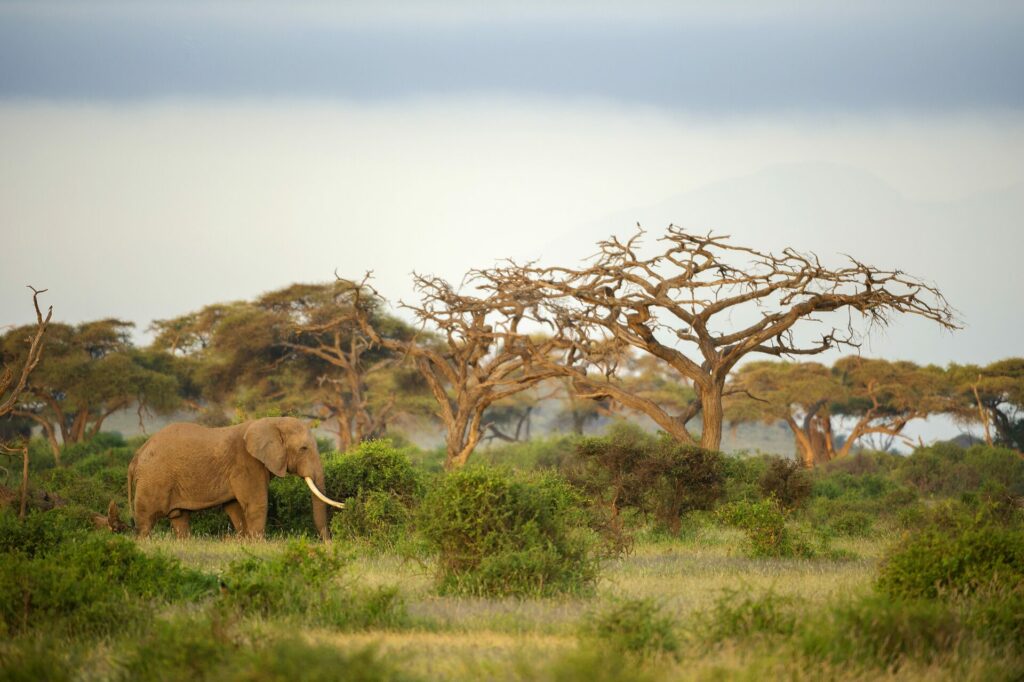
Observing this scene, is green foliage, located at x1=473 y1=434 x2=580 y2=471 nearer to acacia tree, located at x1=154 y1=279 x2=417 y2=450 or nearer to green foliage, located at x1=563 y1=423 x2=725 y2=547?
→ acacia tree, located at x1=154 y1=279 x2=417 y2=450

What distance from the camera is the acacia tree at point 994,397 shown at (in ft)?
155

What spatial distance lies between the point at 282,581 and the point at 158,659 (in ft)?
8.13

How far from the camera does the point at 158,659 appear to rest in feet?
25.0

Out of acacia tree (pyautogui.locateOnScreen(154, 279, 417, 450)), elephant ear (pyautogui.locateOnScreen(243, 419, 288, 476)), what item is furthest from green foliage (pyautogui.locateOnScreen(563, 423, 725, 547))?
acacia tree (pyautogui.locateOnScreen(154, 279, 417, 450))

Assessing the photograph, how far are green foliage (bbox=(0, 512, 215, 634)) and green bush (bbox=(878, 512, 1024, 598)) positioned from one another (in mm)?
6263

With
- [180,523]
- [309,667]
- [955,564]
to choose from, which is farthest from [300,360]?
[309,667]

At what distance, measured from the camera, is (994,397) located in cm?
4941

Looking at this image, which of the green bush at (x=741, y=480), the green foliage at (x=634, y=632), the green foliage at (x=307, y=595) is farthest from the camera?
the green bush at (x=741, y=480)

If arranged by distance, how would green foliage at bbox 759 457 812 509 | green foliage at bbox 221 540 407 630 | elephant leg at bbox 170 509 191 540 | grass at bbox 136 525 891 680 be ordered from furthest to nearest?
green foliage at bbox 759 457 812 509 → elephant leg at bbox 170 509 191 540 → green foliage at bbox 221 540 407 630 → grass at bbox 136 525 891 680

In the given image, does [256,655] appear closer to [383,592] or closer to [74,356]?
[383,592]

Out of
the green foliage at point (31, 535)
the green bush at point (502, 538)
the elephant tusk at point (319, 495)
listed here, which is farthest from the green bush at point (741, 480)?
the green foliage at point (31, 535)

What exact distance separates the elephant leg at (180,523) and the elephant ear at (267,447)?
1.53m

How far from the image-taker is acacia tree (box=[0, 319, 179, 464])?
4294cm

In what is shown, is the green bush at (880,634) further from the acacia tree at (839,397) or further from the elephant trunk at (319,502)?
the acacia tree at (839,397)
